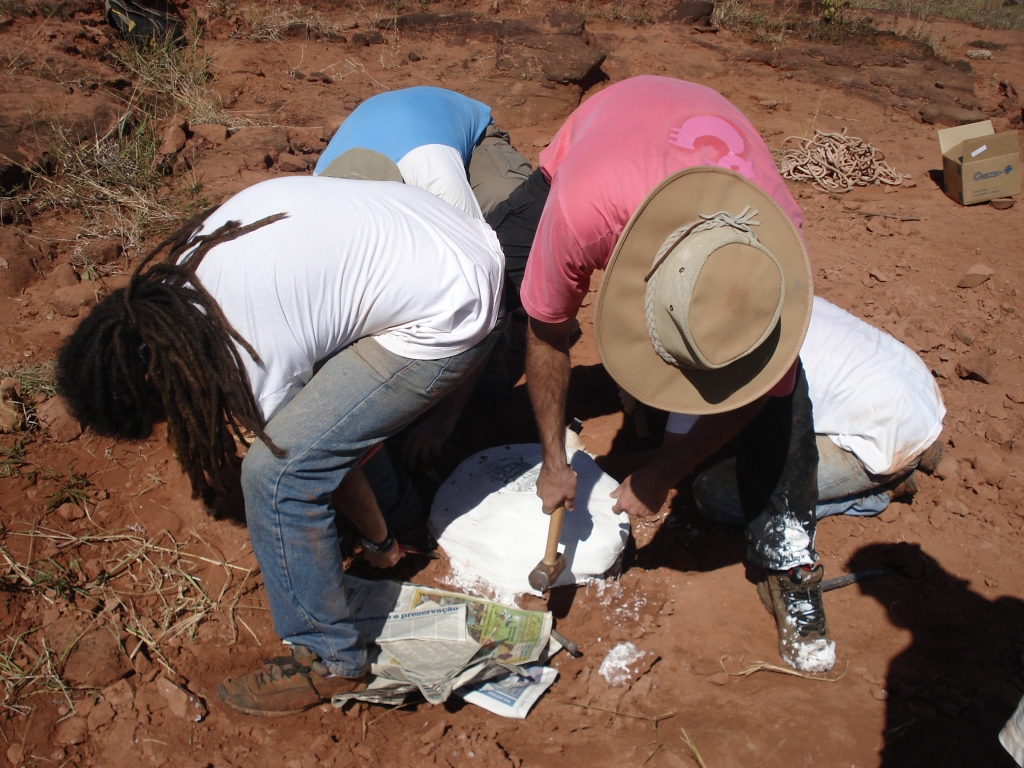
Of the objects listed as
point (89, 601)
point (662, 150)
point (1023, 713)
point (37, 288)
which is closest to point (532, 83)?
point (37, 288)

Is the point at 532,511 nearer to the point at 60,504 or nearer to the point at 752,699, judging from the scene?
the point at 752,699

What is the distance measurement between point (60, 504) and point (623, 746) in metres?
1.89

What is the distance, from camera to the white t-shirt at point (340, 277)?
1531mm

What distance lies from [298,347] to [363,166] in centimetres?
79

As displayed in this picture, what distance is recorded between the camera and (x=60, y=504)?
90.1 inches

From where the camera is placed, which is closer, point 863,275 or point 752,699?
point 752,699

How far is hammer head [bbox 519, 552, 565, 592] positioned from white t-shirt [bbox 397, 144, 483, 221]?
3.51 feet

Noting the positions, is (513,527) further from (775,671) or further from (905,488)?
(905,488)

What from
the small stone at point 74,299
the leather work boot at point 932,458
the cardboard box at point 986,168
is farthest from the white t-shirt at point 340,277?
the cardboard box at point 986,168

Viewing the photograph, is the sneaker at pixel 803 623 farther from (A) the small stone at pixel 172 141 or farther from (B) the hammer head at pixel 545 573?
(A) the small stone at pixel 172 141

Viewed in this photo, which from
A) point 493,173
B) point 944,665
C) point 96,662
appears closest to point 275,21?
point 493,173

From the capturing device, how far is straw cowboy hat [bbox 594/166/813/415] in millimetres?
1407

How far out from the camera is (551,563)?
83.7 inches

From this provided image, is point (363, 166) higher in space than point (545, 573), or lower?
higher
